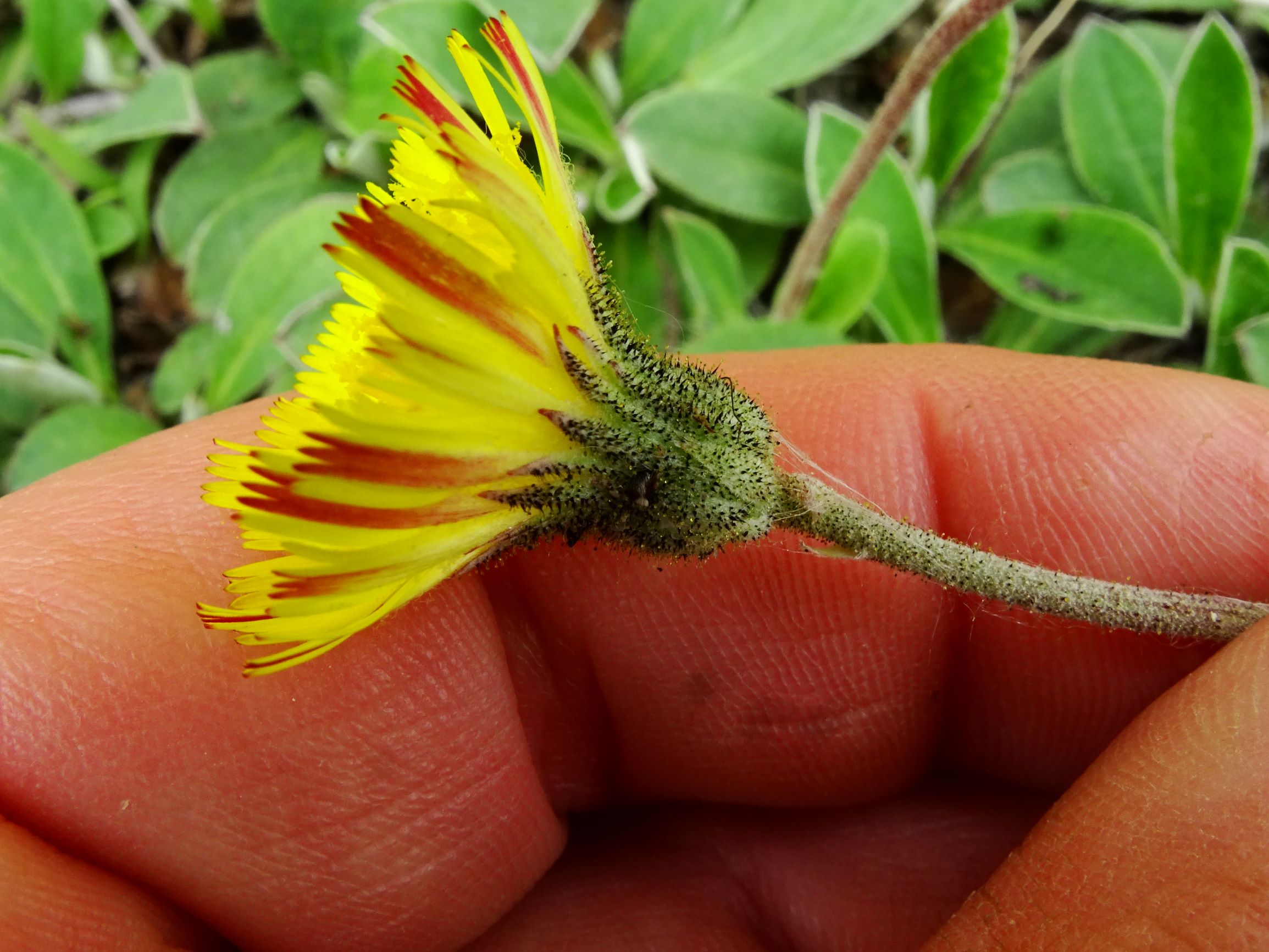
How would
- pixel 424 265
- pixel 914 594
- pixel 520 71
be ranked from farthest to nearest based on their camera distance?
pixel 914 594 < pixel 520 71 < pixel 424 265

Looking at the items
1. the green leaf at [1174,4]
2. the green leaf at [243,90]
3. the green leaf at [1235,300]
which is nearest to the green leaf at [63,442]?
Result: the green leaf at [243,90]

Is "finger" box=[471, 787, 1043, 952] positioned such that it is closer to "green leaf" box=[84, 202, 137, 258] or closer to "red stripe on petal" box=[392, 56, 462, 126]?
"red stripe on petal" box=[392, 56, 462, 126]

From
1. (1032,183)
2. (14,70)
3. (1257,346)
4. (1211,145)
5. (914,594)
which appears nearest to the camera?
(914,594)

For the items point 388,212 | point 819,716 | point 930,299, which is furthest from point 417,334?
point 930,299

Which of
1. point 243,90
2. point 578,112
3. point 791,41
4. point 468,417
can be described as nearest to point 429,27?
point 578,112

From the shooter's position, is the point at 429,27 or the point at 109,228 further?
the point at 109,228

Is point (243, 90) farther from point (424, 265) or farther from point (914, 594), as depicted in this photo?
point (914, 594)
